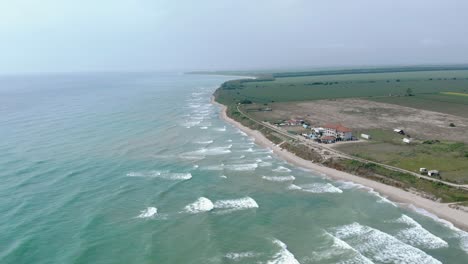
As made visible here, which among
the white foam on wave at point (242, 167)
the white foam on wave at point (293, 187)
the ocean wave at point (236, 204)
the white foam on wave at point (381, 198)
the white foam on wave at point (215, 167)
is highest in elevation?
the white foam on wave at point (215, 167)

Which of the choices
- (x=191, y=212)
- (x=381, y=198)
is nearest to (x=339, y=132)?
(x=381, y=198)

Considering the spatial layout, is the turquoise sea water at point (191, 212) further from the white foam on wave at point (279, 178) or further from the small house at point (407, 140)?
the small house at point (407, 140)

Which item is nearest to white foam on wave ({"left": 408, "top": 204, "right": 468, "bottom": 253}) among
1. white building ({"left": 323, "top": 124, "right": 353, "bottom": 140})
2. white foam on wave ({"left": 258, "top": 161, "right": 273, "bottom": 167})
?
white foam on wave ({"left": 258, "top": 161, "right": 273, "bottom": 167})

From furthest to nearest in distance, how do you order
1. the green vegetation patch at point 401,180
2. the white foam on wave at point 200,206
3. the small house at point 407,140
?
the small house at point 407,140 < the green vegetation patch at point 401,180 < the white foam on wave at point 200,206

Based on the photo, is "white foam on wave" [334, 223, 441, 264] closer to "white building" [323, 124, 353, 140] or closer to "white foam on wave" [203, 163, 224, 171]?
"white foam on wave" [203, 163, 224, 171]

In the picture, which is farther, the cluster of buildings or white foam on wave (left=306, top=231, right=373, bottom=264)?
the cluster of buildings

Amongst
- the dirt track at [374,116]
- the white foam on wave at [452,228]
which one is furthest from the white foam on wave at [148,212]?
the dirt track at [374,116]

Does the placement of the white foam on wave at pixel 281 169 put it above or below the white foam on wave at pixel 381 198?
below
